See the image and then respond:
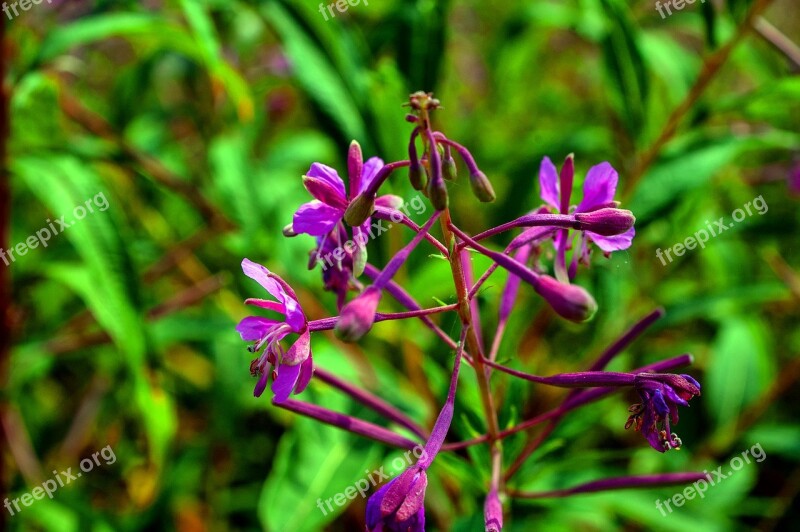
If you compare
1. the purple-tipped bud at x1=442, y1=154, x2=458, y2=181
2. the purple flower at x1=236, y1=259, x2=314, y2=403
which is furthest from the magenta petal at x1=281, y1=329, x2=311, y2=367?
the purple-tipped bud at x1=442, y1=154, x2=458, y2=181

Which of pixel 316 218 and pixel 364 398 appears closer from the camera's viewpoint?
pixel 316 218

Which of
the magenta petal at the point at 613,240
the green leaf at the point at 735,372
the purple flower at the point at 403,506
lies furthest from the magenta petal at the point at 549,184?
the green leaf at the point at 735,372

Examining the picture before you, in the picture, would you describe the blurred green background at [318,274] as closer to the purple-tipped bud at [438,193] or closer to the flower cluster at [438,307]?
the flower cluster at [438,307]

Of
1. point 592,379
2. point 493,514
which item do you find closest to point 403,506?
point 493,514

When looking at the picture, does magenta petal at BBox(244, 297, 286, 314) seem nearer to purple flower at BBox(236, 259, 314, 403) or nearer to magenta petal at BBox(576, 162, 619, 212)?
purple flower at BBox(236, 259, 314, 403)

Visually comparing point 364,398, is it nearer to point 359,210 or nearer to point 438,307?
point 438,307

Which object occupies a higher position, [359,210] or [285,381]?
[359,210]

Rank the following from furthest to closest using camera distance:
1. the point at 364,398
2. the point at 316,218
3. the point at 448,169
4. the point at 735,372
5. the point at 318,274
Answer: the point at 735,372, the point at 318,274, the point at 364,398, the point at 316,218, the point at 448,169

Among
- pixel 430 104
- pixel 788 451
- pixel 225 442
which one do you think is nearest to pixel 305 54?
pixel 430 104
